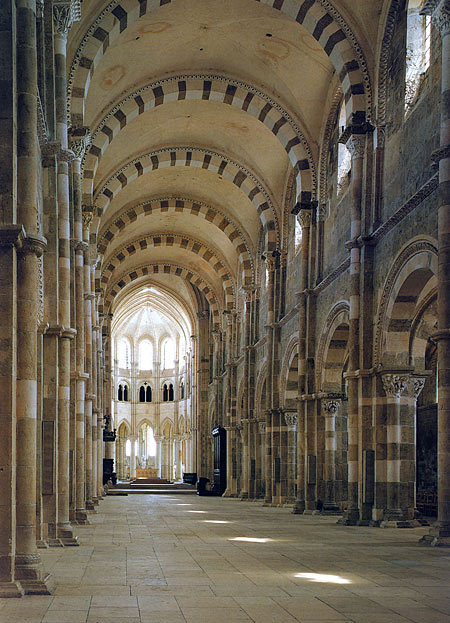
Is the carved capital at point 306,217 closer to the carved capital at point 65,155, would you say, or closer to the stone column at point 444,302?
the stone column at point 444,302

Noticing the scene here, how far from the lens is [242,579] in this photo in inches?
393

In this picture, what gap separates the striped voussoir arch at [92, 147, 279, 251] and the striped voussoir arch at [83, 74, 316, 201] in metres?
4.80

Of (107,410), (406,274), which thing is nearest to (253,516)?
(406,274)

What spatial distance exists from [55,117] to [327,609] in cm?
916

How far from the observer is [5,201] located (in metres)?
9.09

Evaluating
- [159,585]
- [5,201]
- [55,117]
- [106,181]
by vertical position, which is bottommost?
[159,585]

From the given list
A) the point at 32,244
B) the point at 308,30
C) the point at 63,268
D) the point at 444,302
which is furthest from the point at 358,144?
the point at 32,244

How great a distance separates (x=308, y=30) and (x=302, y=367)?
9.59 metres

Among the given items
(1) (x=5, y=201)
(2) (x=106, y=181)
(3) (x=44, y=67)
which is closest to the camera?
(1) (x=5, y=201)

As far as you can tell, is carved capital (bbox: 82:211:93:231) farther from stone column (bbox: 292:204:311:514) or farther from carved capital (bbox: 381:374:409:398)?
carved capital (bbox: 381:374:409:398)

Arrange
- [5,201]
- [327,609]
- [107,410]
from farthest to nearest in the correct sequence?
1. [107,410]
2. [5,201]
3. [327,609]

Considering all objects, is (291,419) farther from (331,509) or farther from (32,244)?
(32,244)

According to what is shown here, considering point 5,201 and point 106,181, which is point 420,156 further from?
point 106,181

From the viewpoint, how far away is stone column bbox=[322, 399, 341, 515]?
77.9 feet
